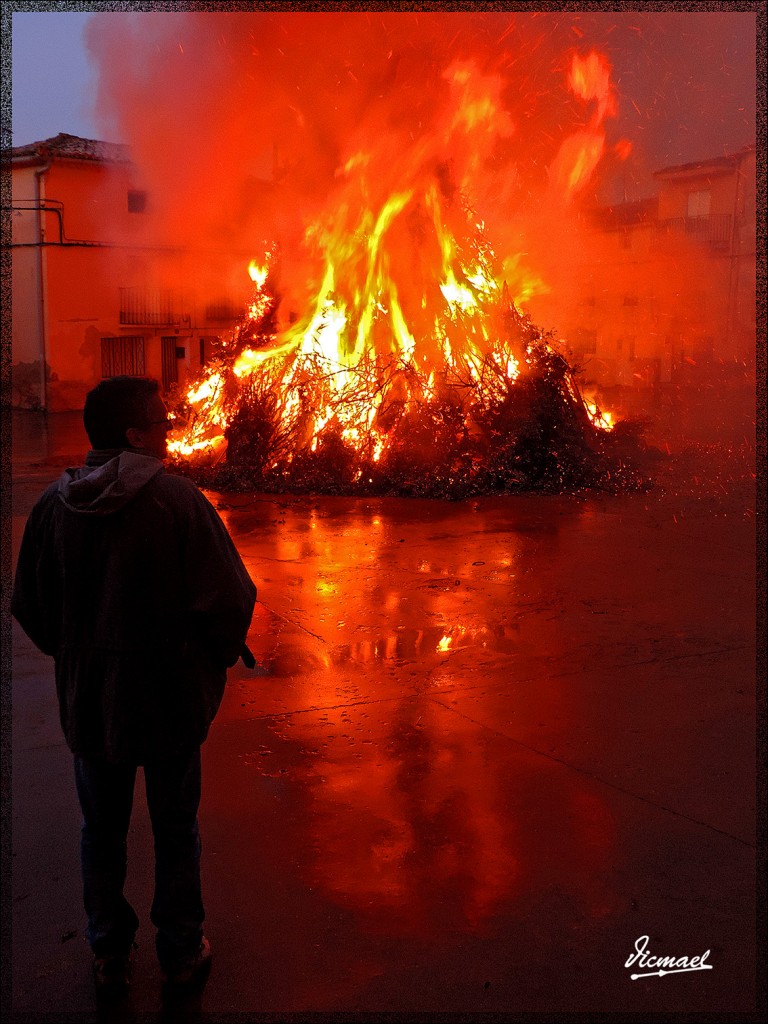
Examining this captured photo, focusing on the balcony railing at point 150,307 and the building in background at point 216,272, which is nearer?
the building in background at point 216,272

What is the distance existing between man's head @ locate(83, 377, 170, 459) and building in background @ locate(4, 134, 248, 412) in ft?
75.6

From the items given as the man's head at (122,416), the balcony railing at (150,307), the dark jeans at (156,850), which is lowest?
the dark jeans at (156,850)

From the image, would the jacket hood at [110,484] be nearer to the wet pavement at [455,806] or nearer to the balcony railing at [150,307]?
the wet pavement at [455,806]

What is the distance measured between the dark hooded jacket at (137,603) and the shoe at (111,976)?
58cm

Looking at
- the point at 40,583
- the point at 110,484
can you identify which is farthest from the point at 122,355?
the point at 110,484

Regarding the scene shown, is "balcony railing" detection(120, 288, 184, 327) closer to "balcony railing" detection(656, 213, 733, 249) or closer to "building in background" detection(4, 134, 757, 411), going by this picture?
"building in background" detection(4, 134, 757, 411)

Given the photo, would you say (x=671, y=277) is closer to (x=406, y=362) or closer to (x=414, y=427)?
(x=406, y=362)

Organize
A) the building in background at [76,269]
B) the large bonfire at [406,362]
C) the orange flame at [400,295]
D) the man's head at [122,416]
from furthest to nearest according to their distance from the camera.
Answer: the building in background at [76,269], the orange flame at [400,295], the large bonfire at [406,362], the man's head at [122,416]

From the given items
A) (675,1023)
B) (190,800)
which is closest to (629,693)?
(675,1023)

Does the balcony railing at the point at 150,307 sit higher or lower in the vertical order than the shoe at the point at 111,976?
higher

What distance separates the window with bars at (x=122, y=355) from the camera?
91.8 ft

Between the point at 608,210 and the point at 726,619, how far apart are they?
22.6 metres

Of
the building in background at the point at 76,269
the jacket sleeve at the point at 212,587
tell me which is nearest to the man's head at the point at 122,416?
the jacket sleeve at the point at 212,587

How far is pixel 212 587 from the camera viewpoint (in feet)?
8.91
